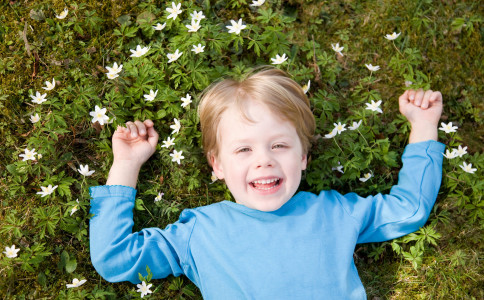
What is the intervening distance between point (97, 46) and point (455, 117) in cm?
348

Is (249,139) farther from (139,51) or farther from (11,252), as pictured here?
(11,252)

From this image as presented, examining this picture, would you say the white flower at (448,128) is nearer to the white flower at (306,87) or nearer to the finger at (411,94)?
the finger at (411,94)

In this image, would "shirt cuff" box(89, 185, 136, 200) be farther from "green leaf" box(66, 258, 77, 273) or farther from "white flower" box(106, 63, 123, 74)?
"white flower" box(106, 63, 123, 74)

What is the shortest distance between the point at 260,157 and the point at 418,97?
182 centimetres

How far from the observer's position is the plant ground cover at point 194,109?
4109 mm

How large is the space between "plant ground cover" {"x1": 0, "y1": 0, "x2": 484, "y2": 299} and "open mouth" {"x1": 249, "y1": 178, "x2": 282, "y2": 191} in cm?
76

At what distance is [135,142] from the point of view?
4.31 m

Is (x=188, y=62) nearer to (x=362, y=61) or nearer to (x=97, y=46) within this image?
(x=97, y=46)

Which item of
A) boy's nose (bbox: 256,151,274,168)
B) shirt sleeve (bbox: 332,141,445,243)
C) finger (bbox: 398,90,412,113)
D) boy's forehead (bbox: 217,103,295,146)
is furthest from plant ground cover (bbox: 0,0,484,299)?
boy's nose (bbox: 256,151,274,168)

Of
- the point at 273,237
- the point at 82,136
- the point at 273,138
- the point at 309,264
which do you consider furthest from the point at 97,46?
the point at 309,264

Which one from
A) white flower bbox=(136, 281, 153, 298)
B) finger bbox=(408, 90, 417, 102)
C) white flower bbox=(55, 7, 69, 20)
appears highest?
white flower bbox=(55, 7, 69, 20)

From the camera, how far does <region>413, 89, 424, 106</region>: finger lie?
4.46 meters

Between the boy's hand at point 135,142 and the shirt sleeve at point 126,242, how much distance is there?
0.36 meters

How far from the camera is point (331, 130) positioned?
4523mm
